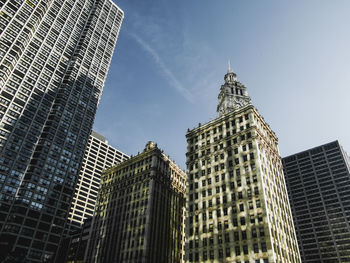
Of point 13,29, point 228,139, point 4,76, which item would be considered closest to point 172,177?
point 228,139

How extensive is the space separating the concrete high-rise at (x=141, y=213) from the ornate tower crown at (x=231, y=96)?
3024 centimetres

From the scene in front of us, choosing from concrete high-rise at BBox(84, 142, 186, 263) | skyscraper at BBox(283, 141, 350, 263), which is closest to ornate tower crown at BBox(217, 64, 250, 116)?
concrete high-rise at BBox(84, 142, 186, 263)

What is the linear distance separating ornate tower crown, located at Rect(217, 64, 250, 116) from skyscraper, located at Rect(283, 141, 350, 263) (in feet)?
342

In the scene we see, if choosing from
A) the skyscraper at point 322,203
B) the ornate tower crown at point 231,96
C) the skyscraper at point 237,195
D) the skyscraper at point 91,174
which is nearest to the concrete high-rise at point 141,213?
the skyscraper at point 237,195

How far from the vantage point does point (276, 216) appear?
7238 centimetres

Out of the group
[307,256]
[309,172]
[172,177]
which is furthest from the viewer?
[309,172]

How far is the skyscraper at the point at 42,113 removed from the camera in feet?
320

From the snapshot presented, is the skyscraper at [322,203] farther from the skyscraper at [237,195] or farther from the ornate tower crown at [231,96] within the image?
the ornate tower crown at [231,96]

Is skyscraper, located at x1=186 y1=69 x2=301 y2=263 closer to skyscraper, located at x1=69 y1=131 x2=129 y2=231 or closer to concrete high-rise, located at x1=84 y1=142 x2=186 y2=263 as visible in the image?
concrete high-rise, located at x1=84 y1=142 x2=186 y2=263

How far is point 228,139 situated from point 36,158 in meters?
70.6

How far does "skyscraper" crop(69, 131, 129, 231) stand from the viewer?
494 feet

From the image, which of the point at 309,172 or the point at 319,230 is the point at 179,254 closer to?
the point at 319,230

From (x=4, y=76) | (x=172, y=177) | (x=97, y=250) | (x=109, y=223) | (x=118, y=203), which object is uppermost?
(x=4, y=76)

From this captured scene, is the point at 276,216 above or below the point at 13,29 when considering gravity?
below
